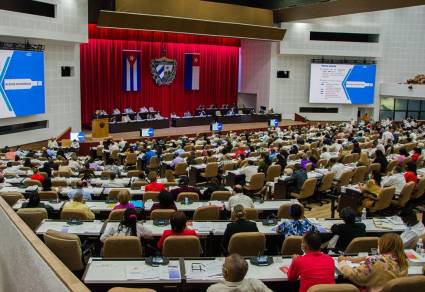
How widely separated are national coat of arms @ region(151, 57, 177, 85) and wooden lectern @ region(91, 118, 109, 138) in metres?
7.33

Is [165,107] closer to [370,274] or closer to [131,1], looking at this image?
[131,1]

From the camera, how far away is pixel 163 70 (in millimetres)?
27688

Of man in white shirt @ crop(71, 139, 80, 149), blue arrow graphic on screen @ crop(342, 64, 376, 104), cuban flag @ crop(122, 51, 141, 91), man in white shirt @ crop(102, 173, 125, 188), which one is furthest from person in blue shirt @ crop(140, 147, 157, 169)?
blue arrow graphic on screen @ crop(342, 64, 376, 104)

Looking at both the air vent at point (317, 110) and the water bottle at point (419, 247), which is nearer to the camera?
the water bottle at point (419, 247)

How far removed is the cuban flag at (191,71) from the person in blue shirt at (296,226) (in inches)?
907

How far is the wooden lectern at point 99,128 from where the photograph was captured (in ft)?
67.2

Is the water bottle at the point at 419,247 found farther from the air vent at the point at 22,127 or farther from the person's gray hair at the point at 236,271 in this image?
the air vent at the point at 22,127

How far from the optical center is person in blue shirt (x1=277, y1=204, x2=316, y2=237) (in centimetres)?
634

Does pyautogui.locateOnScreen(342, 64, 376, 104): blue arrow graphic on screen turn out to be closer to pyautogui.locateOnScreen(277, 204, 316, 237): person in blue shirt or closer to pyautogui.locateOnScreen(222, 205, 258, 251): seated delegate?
pyautogui.locateOnScreen(277, 204, 316, 237): person in blue shirt

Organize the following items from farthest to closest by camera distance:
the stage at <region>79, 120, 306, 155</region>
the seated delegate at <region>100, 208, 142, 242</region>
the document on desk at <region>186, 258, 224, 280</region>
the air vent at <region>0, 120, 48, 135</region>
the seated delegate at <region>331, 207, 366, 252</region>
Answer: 1. the stage at <region>79, 120, 306, 155</region>
2. the air vent at <region>0, 120, 48, 135</region>
3. the seated delegate at <region>331, 207, 366, 252</region>
4. the seated delegate at <region>100, 208, 142, 242</region>
5. the document on desk at <region>186, 258, 224, 280</region>

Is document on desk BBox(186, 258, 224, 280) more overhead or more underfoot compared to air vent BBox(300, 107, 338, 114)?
more underfoot

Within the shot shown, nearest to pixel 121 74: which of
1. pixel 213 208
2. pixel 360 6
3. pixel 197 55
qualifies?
Answer: pixel 197 55

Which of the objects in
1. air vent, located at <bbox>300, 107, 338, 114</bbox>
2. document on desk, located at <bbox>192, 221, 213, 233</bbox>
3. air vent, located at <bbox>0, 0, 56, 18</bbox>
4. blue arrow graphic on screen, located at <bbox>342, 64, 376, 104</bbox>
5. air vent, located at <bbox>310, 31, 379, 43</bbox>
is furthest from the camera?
air vent, located at <bbox>300, 107, 338, 114</bbox>

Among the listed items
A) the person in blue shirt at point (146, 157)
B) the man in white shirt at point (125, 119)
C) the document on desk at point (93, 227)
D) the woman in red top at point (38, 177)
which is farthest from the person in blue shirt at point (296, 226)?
the man in white shirt at point (125, 119)
